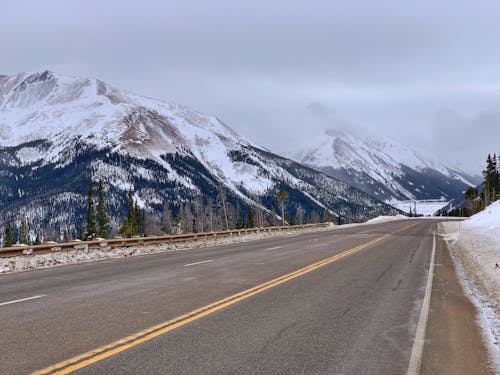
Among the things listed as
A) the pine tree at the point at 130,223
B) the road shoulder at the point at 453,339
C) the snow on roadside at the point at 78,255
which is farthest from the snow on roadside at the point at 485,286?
the pine tree at the point at 130,223

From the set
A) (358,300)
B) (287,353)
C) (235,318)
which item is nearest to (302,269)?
(358,300)

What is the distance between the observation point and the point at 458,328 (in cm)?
798

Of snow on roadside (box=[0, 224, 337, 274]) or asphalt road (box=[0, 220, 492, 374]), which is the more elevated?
snow on roadside (box=[0, 224, 337, 274])

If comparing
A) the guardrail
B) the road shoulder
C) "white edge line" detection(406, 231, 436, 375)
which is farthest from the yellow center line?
the guardrail

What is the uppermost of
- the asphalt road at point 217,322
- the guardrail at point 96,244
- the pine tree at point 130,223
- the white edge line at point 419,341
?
the pine tree at point 130,223

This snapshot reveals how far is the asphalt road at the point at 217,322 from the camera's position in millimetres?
5801

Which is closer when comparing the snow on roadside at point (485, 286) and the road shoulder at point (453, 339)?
the road shoulder at point (453, 339)

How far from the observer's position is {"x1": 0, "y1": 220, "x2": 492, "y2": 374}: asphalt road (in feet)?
19.0

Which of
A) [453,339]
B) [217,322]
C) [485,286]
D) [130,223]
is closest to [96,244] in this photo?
[217,322]

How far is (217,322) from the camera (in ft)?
25.6

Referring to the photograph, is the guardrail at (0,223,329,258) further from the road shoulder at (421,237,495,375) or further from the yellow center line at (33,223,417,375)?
the road shoulder at (421,237,495,375)

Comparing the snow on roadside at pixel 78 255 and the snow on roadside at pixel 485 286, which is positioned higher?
the snow on roadside at pixel 78 255

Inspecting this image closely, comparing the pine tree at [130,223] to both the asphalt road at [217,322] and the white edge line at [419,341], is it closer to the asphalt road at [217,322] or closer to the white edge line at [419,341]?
the asphalt road at [217,322]

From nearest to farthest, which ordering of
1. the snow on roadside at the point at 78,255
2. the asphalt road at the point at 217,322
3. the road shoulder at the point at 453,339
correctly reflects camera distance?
the asphalt road at the point at 217,322, the road shoulder at the point at 453,339, the snow on roadside at the point at 78,255
